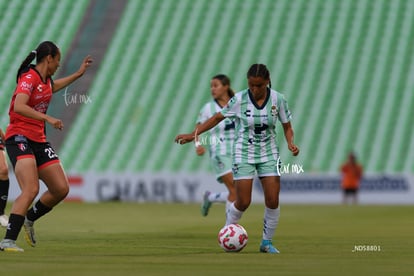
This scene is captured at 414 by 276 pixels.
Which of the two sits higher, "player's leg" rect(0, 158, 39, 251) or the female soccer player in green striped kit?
the female soccer player in green striped kit

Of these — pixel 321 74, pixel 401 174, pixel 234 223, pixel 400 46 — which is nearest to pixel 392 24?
pixel 400 46

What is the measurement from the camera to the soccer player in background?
1088 centimetres

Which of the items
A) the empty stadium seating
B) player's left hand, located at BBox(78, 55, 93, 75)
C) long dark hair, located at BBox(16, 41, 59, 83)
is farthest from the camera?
the empty stadium seating

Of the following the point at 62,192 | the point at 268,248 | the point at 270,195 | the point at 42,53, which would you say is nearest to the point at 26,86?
the point at 42,53

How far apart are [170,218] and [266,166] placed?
878 cm

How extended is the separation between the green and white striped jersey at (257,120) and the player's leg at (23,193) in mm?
2228

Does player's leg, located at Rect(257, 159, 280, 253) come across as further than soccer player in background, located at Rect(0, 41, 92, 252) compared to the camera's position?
Yes

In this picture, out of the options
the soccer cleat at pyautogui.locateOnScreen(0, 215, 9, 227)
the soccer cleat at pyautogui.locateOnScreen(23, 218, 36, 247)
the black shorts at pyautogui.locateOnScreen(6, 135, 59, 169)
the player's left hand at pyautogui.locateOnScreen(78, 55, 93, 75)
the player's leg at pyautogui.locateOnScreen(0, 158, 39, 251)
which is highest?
the player's left hand at pyautogui.locateOnScreen(78, 55, 93, 75)

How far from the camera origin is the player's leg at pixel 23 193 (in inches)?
428

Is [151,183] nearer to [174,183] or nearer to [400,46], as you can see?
[174,183]

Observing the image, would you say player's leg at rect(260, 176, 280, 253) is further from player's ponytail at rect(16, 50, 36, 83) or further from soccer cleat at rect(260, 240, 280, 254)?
player's ponytail at rect(16, 50, 36, 83)

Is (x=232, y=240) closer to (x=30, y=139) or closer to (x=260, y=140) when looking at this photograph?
(x=260, y=140)

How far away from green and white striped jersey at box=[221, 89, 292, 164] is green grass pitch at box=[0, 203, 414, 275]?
3.60ft

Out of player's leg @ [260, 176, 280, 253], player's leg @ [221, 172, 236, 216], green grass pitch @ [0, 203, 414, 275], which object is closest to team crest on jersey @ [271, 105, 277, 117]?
player's leg @ [260, 176, 280, 253]
